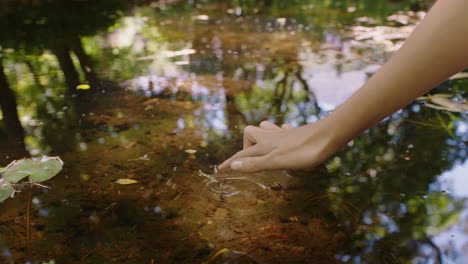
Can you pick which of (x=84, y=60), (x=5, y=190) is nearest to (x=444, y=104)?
(x=5, y=190)

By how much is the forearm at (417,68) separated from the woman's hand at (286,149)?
0.09 meters

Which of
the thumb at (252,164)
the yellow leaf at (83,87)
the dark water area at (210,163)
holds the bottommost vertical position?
the dark water area at (210,163)

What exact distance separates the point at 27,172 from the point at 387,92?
5.32 feet

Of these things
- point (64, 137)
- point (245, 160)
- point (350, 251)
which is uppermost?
point (245, 160)

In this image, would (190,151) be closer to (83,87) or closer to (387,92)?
Result: (387,92)

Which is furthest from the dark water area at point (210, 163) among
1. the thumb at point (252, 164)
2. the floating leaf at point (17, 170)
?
the thumb at point (252, 164)

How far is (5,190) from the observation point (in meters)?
1.60

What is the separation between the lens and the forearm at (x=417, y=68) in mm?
833

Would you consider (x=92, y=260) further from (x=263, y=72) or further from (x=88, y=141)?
(x=263, y=72)

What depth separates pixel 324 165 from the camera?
5.84 ft

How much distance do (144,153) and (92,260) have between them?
74 centimetres

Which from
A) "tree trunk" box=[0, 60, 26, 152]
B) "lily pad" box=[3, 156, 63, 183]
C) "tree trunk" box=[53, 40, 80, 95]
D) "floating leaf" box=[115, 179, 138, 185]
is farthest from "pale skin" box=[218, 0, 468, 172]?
"tree trunk" box=[53, 40, 80, 95]

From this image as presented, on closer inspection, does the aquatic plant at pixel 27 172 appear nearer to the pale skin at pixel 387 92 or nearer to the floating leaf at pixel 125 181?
the floating leaf at pixel 125 181

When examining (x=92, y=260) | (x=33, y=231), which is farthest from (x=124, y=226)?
(x=33, y=231)
